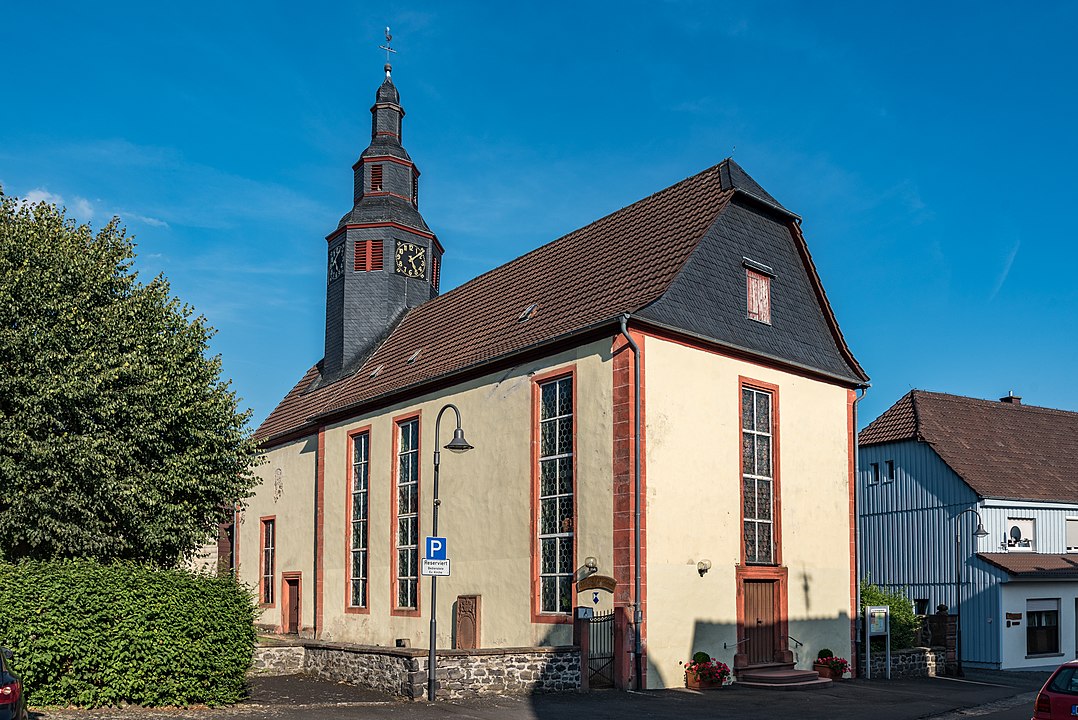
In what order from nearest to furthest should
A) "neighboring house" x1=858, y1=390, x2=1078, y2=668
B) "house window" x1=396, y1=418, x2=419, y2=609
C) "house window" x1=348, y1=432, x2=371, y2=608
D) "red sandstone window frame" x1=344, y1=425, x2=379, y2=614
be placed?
1. "house window" x1=396, y1=418, x2=419, y2=609
2. "red sandstone window frame" x1=344, y1=425, x2=379, y2=614
3. "house window" x1=348, y1=432, x2=371, y2=608
4. "neighboring house" x1=858, y1=390, x2=1078, y2=668

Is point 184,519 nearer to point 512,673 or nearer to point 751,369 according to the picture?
point 512,673

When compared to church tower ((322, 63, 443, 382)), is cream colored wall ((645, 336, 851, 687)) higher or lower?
lower

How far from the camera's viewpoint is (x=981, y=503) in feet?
108

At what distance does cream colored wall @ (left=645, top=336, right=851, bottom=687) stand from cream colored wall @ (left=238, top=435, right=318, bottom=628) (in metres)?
14.7

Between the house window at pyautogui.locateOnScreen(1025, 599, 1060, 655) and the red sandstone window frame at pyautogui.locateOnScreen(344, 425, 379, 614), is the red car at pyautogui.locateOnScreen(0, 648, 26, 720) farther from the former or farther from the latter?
the house window at pyautogui.locateOnScreen(1025, 599, 1060, 655)

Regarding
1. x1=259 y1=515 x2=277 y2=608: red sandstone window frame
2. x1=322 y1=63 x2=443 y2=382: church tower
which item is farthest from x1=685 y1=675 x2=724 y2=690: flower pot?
x1=259 y1=515 x2=277 y2=608: red sandstone window frame

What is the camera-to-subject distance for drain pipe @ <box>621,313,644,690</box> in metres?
19.7

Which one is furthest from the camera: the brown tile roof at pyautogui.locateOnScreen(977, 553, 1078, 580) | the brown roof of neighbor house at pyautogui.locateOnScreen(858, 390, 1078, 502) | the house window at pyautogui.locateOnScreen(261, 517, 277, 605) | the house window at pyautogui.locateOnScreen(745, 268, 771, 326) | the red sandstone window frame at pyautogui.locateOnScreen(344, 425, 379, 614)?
the house window at pyautogui.locateOnScreen(261, 517, 277, 605)

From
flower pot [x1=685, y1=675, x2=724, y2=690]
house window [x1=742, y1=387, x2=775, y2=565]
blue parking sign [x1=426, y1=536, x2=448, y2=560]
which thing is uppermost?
house window [x1=742, y1=387, x2=775, y2=565]

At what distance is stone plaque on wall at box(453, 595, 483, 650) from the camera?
24.0 metres

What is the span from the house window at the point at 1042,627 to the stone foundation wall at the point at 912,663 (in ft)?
26.5

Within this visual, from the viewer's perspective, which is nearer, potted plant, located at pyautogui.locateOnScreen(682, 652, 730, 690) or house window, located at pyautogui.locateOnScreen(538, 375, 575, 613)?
potted plant, located at pyautogui.locateOnScreen(682, 652, 730, 690)

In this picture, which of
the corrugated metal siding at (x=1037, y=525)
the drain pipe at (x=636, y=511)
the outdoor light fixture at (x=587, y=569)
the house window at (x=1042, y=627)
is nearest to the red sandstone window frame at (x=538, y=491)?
the outdoor light fixture at (x=587, y=569)

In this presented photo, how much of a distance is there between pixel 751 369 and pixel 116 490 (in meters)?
13.3
